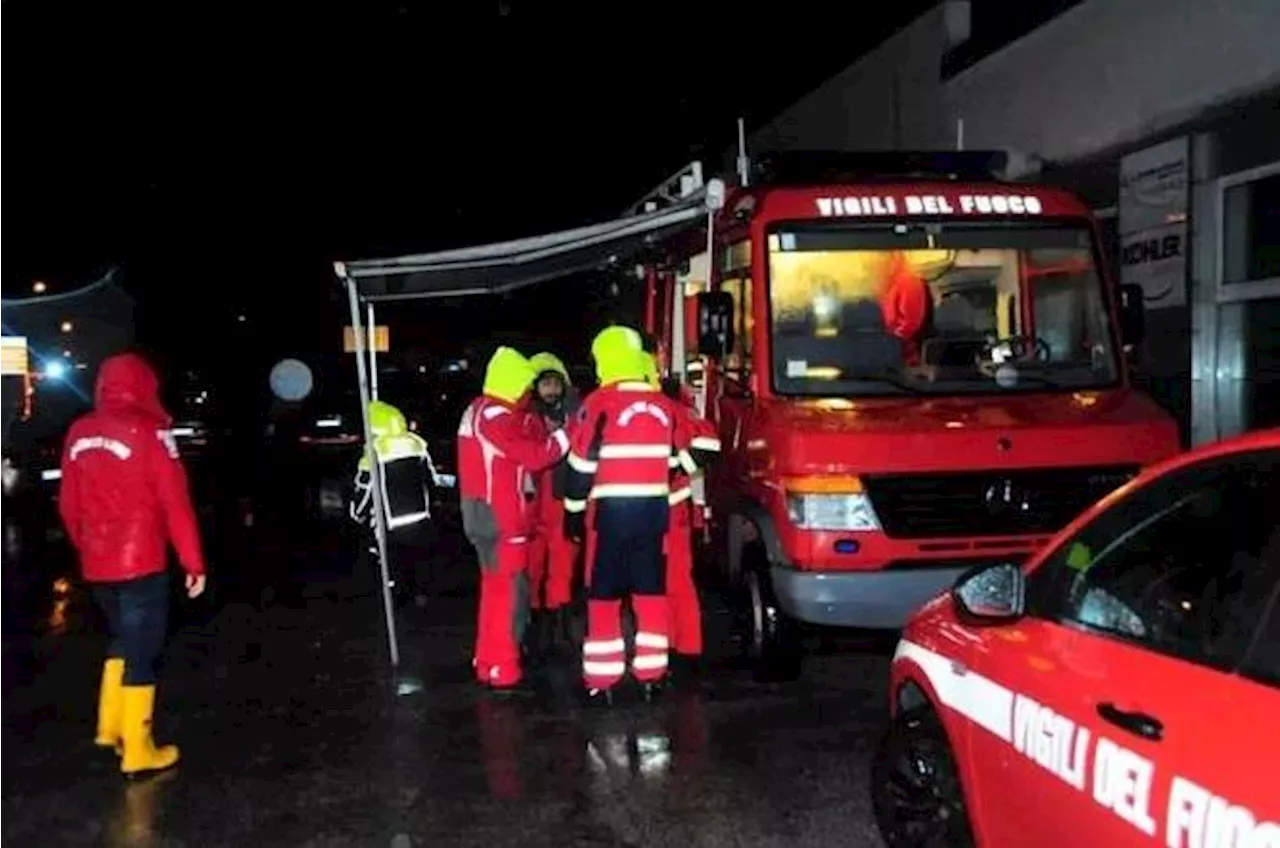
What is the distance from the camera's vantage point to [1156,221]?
11.0 metres

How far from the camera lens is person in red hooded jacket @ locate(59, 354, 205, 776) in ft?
20.6

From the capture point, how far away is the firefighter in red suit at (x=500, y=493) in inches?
303

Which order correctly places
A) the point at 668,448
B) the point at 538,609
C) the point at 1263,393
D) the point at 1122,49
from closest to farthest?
the point at 668,448
the point at 538,609
the point at 1263,393
the point at 1122,49

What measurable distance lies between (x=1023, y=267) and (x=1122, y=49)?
13.7ft

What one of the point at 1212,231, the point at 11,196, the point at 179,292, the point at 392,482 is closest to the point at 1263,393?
the point at 1212,231

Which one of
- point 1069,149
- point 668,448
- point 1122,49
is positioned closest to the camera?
point 668,448

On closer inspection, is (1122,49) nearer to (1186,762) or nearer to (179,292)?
(1186,762)

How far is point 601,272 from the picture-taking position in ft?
41.5

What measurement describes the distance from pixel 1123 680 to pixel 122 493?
449cm

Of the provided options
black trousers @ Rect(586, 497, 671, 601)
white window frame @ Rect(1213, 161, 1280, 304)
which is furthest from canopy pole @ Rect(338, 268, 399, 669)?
white window frame @ Rect(1213, 161, 1280, 304)

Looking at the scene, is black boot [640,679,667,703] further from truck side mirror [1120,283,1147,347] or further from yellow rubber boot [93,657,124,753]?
truck side mirror [1120,283,1147,347]

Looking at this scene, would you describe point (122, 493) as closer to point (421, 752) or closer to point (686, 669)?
point (421, 752)

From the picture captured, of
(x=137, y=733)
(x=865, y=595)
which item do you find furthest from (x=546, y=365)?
(x=137, y=733)

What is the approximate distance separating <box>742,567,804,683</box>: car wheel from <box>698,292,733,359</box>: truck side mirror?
119 cm
